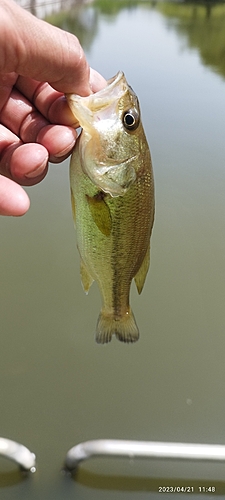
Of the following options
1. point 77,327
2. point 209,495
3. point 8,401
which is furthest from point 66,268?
point 209,495

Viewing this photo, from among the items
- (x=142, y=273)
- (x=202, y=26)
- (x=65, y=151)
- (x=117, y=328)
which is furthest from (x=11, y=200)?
(x=202, y=26)

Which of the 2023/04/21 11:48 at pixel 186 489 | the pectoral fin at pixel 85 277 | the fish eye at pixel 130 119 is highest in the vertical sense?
the fish eye at pixel 130 119

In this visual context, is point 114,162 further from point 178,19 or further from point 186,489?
point 178,19

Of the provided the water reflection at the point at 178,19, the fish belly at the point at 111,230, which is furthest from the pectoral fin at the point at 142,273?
the water reflection at the point at 178,19

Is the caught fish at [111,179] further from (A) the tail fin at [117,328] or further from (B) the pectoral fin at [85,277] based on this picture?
(A) the tail fin at [117,328]

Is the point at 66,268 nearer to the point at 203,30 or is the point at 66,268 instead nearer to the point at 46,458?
the point at 46,458

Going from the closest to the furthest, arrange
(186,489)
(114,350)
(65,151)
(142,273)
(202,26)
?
(65,151) < (142,273) < (186,489) < (114,350) < (202,26)

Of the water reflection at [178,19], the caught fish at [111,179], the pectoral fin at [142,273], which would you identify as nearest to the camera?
the caught fish at [111,179]
